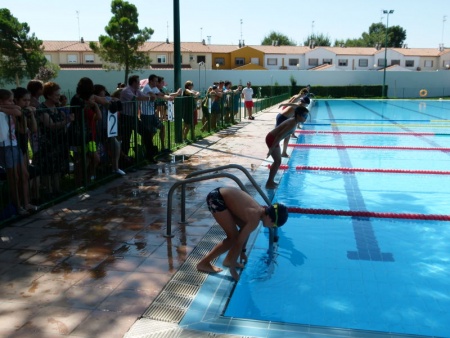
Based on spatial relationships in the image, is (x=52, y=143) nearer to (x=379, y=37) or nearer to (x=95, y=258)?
(x=95, y=258)

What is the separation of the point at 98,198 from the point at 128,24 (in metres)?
46.1

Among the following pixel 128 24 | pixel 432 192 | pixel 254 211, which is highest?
pixel 128 24

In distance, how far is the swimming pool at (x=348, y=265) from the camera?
14.0 feet

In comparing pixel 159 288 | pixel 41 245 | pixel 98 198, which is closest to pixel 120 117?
pixel 98 198

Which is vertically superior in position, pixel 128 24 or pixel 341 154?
pixel 128 24

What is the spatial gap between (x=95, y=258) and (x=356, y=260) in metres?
3.10

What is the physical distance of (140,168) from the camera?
9.94 m

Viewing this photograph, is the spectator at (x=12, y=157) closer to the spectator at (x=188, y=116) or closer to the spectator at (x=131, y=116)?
the spectator at (x=131, y=116)

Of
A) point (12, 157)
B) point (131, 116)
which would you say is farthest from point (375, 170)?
point (12, 157)

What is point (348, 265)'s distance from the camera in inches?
222

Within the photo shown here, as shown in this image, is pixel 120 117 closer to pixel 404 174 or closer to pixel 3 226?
pixel 3 226

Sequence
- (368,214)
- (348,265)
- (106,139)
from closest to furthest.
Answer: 1. (348,265)
2. (368,214)
3. (106,139)

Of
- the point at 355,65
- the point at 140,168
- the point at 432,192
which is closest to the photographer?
the point at 432,192

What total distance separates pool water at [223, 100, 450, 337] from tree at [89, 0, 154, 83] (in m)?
43.5
